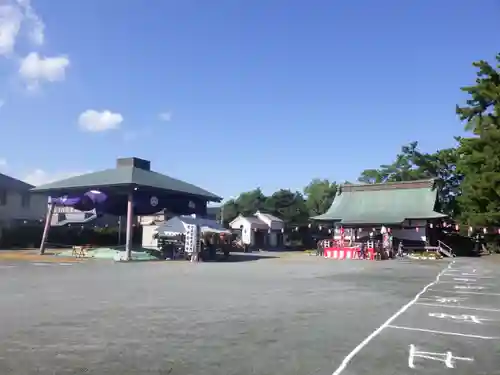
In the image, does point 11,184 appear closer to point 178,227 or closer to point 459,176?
point 178,227

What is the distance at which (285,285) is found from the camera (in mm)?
14180

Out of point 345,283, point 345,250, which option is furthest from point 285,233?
point 345,283

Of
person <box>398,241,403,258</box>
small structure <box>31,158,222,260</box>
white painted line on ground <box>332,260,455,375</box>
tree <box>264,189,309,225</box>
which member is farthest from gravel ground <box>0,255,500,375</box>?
tree <box>264,189,309,225</box>

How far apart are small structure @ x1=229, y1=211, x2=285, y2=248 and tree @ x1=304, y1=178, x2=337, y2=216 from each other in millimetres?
11411

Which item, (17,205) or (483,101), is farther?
(17,205)

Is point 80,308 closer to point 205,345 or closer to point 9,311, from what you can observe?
point 9,311

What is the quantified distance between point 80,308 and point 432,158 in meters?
53.1

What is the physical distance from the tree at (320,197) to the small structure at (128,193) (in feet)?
133

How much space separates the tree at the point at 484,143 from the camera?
91.2 feet

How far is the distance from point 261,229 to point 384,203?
58.8 feet

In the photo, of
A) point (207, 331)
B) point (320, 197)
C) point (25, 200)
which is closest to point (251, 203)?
point (320, 197)

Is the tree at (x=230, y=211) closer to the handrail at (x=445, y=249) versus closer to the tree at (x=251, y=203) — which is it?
the tree at (x=251, y=203)

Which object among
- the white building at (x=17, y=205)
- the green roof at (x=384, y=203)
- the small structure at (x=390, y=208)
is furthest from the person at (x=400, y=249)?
the white building at (x=17, y=205)

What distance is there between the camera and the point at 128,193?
2852cm
